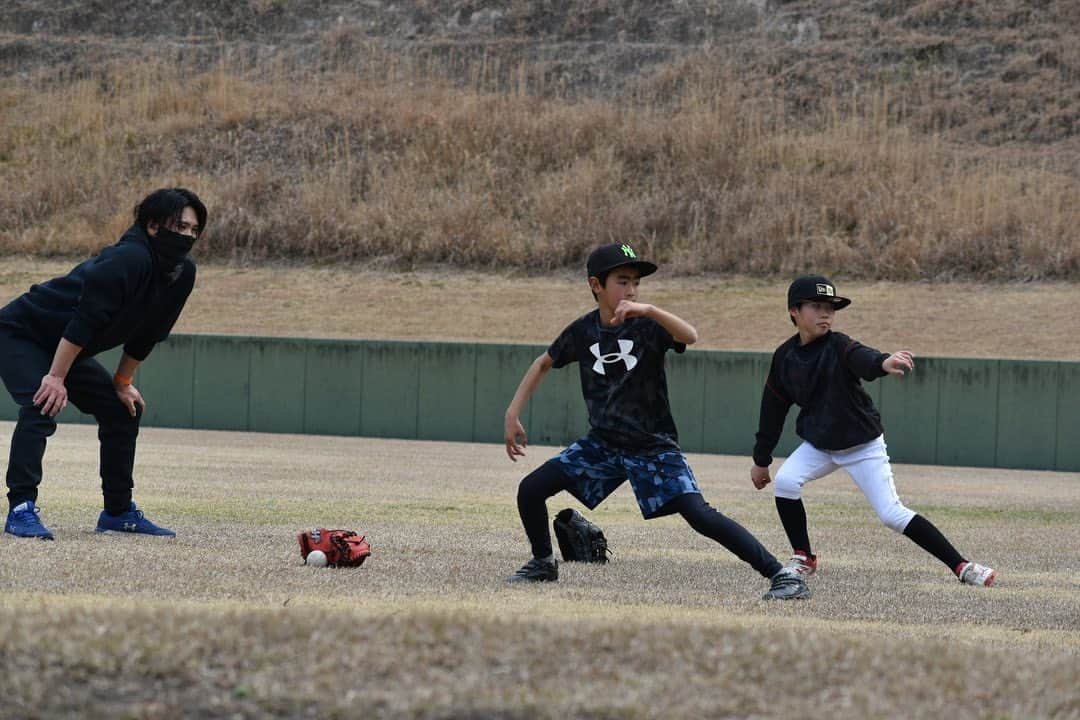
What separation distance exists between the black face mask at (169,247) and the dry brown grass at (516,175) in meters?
23.4

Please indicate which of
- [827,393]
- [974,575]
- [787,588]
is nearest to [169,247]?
[827,393]

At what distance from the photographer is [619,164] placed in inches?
1325

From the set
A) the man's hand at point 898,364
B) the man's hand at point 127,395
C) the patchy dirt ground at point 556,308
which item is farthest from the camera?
the patchy dirt ground at point 556,308

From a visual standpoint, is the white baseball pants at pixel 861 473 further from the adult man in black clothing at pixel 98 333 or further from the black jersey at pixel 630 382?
the adult man in black clothing at pixel 98 333

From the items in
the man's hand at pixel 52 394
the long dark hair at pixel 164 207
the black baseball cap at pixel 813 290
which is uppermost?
the long dark hair at pixel 164 207

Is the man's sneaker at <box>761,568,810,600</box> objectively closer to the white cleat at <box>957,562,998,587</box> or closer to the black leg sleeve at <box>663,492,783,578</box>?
the black leg sleeve at <box>663,492,783,578</box>

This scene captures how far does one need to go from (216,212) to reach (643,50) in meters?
11.4

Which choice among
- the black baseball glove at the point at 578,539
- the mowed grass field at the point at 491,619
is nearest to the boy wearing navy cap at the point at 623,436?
the mowed grass field at the point at 491,619

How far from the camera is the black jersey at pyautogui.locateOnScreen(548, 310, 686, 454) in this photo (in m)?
6.72

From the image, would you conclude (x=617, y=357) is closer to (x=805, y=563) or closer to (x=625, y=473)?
(x=625, y=473)

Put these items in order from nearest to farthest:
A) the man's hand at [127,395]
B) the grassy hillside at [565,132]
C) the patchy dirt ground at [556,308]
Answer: the man's hand at [127,395] → the patchy dirt ground at [556,308] → the grassy hillside at [565,132]

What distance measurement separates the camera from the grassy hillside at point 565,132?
102ft

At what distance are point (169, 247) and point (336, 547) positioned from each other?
1.65 meters

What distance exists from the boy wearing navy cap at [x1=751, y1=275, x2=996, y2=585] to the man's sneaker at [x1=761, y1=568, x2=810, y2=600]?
2.54 feet
